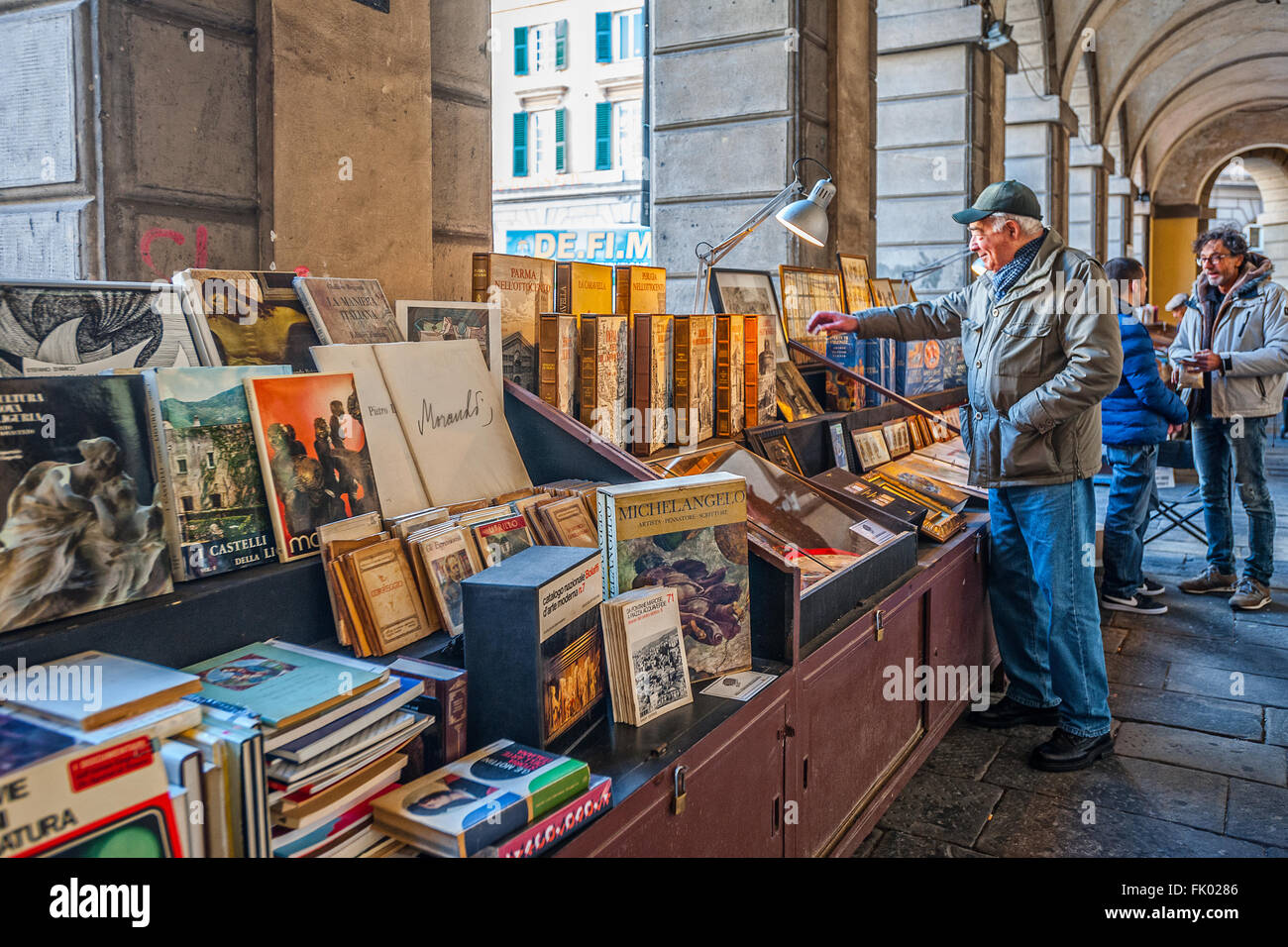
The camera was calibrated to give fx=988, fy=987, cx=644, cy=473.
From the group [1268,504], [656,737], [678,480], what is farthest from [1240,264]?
[656,737]

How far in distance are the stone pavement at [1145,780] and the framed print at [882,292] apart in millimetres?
2083

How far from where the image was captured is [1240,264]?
17.8ft

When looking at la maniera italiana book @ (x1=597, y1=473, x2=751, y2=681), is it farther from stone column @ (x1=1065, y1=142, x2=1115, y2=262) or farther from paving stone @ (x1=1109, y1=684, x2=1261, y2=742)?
stone column @ (x1=1065, y1=142, x2=1115, y2=262)

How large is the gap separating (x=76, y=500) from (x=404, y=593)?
0.57 meters

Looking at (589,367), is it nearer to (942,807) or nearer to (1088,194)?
(942,807)

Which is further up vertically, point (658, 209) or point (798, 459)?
point (658, 209)

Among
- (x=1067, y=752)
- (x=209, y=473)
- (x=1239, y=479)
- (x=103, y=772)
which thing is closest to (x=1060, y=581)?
(x=1067, y=752)

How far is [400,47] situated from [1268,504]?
5047 mm

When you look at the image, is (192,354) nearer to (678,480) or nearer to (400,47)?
(678,480)

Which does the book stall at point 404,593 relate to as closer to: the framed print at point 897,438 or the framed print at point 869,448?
the framed print at point 869,448

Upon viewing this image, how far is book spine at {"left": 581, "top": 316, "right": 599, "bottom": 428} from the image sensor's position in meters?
2.69

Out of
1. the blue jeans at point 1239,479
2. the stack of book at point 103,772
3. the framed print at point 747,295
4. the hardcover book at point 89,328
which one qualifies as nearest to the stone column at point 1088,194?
the blue jeans at point 1239,479

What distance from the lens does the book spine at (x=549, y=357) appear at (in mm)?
2607

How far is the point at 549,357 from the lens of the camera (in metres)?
2.62
